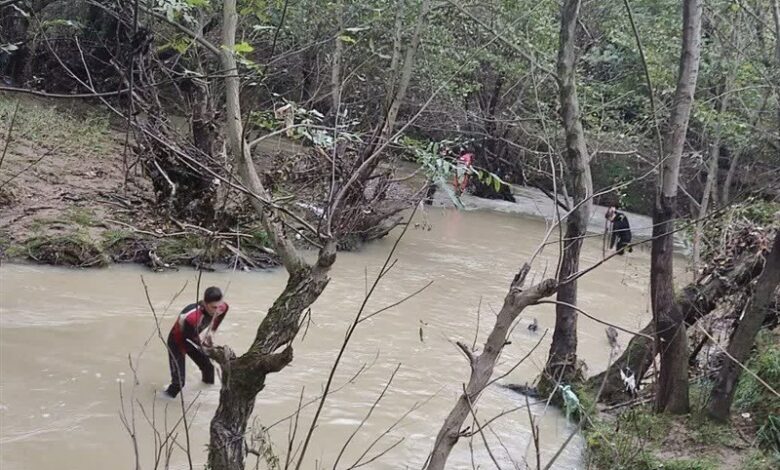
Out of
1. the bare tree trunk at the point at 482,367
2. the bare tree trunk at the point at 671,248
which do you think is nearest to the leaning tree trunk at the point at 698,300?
the bare tree trunk at the point at 671,248

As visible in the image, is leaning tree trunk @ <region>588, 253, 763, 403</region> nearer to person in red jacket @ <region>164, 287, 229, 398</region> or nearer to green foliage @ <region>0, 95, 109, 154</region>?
person in red jacket @ <region>164, 287, 229, 398</region>

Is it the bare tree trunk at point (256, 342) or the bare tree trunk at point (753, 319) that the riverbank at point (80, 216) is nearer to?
the bare tree trunk at point (256, 342)

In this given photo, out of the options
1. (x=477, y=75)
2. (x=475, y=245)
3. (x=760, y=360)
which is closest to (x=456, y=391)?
(x=760, y=360)

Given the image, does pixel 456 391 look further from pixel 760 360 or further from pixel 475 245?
pixel 475 245

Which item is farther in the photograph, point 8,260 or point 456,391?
point 8,260

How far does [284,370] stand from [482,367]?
5774 mm

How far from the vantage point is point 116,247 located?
11133 millimetres

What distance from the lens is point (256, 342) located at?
407cm

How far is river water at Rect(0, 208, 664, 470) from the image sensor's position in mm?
6328

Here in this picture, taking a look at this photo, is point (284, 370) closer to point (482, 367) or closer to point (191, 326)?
point (191, 326)

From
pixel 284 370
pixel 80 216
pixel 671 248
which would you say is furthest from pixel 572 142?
pixel 80 216

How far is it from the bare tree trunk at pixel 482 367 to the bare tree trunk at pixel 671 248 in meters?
2.80

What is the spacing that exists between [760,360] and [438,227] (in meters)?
12.3

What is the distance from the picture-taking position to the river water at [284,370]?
6328 mm
